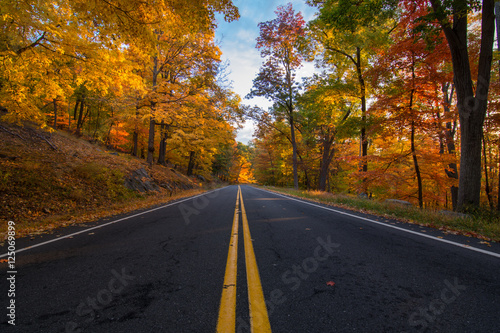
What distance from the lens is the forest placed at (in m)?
5.91

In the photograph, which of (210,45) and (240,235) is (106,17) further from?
(210,45)

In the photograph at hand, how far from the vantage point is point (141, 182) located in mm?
12492

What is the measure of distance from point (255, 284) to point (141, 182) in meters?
12.4

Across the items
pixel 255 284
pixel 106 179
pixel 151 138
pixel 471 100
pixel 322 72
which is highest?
pixel 322 72

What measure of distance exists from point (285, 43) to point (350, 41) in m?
7.43

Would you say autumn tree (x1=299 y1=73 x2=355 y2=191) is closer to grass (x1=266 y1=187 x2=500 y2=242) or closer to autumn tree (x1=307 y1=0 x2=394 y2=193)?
autumn tree (x1=307 y1=0 x2=394 y2=193)

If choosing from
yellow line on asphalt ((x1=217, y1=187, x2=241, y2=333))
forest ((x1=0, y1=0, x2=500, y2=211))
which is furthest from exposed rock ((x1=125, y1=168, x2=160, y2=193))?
yellow line on asphalt ((x1=217, y1=187, x2=241, y2=333))

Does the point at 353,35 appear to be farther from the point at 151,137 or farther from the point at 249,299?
the point at 151,137

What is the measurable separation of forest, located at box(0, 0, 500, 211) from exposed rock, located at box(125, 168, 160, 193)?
307 centimetres

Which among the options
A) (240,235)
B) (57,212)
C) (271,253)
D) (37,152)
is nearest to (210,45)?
(37,152)

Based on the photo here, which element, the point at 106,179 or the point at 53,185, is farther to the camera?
the point at 106,179

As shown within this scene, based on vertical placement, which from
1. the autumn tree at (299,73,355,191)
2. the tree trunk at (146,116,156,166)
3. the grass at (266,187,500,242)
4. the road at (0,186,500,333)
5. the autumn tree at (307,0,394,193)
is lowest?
the road at (0,186,500,333)

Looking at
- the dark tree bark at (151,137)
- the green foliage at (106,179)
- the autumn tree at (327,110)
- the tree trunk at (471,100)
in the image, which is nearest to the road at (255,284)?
the tree trunk at (471,100)

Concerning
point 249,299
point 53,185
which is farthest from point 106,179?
point 249,299
